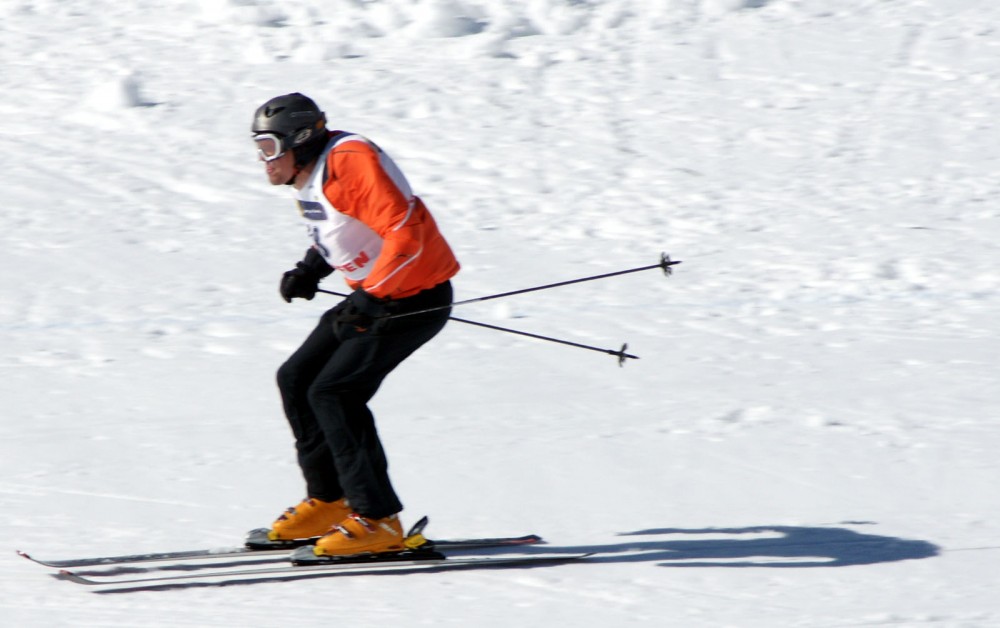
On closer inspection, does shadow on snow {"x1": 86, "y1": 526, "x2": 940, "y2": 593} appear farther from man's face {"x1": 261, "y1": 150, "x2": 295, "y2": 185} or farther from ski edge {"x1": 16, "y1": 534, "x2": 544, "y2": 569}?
man's face {"x1": 261, "y1": 150, "x2": 295, "y2": 185}

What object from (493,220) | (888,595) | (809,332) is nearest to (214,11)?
(493,220)

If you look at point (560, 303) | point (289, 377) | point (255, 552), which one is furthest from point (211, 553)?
point (560, 303)

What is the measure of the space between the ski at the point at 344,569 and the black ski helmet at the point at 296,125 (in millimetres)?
1283

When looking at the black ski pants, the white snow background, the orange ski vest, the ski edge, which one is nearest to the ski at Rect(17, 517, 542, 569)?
the ski edge

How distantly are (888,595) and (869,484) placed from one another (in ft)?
3.58

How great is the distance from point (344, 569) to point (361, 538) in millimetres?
115

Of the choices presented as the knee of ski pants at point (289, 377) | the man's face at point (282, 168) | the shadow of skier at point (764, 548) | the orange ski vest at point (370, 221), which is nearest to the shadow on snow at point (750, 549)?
the shadow of skier at point (764, 548)

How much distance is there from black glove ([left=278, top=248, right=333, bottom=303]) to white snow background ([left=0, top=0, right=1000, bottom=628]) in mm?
923

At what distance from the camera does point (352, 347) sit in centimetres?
420

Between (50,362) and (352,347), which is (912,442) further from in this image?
(50,362)

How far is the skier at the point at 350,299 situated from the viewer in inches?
159

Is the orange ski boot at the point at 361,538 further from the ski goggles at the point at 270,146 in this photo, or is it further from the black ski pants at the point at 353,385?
the ski goggles at the point at 270,146

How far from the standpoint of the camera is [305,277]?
4.43m

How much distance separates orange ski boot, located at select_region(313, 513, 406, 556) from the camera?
4.32 m
